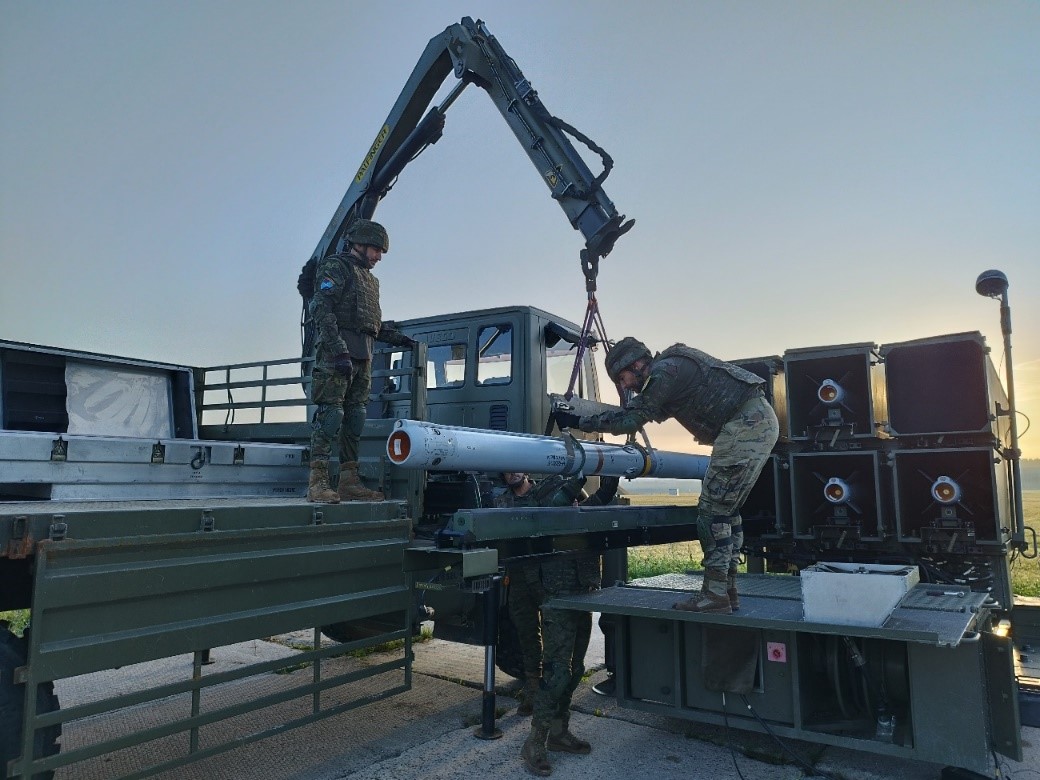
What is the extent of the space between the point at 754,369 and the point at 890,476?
1.56 meters

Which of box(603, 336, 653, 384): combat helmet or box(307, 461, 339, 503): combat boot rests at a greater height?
box(603, 336, 653, 384): combat helmet

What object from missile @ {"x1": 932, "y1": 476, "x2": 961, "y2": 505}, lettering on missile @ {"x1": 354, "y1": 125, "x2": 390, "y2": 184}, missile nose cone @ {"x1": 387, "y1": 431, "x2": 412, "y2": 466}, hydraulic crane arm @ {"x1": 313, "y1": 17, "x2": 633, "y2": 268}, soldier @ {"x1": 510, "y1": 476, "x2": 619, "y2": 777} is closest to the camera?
missile nose cone @ {"x1": 387, "y1": 431, "x2": 412, "y2": 466}

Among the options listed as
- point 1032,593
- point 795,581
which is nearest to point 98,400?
point 795,581

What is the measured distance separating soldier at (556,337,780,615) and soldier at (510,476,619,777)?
2.39 feet

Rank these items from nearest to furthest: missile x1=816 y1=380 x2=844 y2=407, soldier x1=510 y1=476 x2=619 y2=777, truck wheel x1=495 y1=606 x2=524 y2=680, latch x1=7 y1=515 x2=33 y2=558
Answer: latch x1=7 y1=515 x2=33 y2=558
soldier x1=510 y1=476 x2=619 y2=777
truck wheel x1=495 y1=606 x2=524 y2=680
missile x1=816 y1=380 x2=844 y2=407

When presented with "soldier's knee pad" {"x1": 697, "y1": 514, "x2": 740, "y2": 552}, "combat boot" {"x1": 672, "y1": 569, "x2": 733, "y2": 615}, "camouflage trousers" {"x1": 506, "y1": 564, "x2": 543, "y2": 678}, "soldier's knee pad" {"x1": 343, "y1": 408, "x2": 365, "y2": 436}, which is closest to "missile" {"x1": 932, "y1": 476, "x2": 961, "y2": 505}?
"soldier's knee pad" {"x1": 697, "y1": 514, "x2": 740, "y2": 552}

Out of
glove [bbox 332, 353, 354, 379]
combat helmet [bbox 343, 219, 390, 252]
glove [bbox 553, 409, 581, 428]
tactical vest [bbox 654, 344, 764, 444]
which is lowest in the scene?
glove [bbox 553, 409, 581, 428]

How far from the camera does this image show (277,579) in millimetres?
3451

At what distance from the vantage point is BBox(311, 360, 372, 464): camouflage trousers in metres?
4.68

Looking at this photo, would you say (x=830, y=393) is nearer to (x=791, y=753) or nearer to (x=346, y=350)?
(x=791, y=753)

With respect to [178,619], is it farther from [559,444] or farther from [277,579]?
[559,444]

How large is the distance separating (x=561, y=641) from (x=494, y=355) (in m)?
2.46

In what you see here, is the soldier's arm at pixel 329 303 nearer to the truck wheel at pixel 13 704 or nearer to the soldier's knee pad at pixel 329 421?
the soldier's knee pad at pixel 329 421

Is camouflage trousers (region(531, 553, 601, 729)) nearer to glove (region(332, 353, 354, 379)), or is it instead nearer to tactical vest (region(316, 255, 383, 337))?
glove (region(332, 353, 354, 379))
